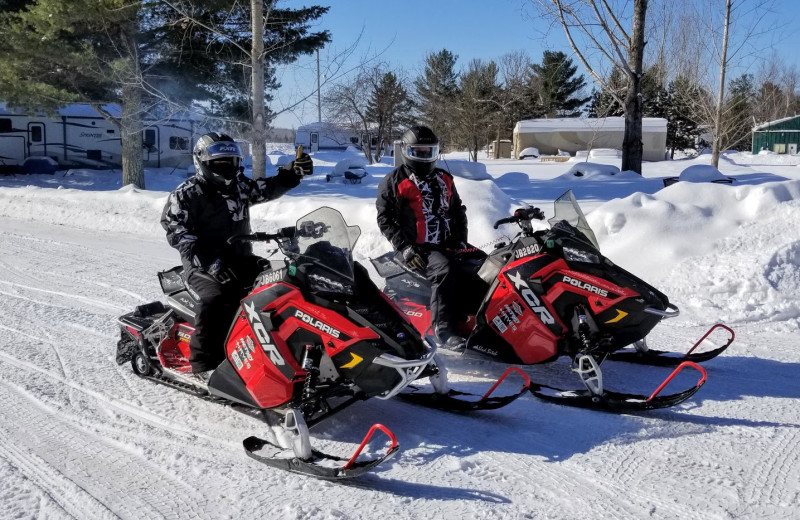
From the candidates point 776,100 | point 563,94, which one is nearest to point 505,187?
point 563,94

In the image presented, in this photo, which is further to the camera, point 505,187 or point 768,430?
point 505,187

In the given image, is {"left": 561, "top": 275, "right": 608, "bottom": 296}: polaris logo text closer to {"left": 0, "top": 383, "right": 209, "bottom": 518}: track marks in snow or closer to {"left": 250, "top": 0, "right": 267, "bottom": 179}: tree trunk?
{"left": 0, "top": 383, "right": 209, "bottom": 518}: track marks in snow

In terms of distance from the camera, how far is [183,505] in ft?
9.93

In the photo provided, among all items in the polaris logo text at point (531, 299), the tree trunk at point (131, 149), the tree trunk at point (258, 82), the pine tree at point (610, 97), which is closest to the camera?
the polaris logo text at point (531, 299)

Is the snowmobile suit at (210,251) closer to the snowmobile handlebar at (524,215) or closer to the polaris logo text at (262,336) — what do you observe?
the polaris logo text at (262,336)

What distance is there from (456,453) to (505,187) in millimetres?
11962

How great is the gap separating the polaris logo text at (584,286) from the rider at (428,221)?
845mm

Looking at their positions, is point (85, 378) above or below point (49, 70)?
below

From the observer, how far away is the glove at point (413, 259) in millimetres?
4909

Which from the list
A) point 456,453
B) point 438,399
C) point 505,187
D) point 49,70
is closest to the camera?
point 456,453

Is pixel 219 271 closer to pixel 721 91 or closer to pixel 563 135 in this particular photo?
pixel 721 91

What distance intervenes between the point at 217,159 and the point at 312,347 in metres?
1.34

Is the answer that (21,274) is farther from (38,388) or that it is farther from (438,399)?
(438,399)

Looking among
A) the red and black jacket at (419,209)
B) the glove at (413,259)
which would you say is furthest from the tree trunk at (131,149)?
the glove at (413,259)
